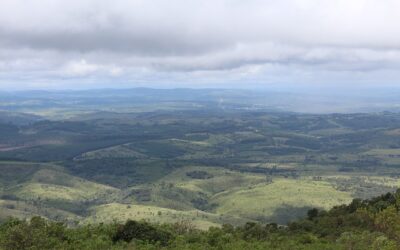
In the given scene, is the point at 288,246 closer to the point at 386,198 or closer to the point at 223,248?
the point at 223,248

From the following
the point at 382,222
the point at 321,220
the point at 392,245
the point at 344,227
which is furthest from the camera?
the point at 321,220

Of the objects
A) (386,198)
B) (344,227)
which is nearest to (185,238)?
(344,227)

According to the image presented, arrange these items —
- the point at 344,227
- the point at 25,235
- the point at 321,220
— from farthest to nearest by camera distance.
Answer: the point at 321,220
the point at 344,227
the point at 25,235

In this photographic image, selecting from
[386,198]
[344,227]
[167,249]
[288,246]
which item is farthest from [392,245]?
[386,198]

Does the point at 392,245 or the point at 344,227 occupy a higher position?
the point at 392,245

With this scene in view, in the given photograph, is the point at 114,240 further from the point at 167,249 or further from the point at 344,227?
the point at 344,227

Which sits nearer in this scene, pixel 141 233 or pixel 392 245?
pixel 392 245
